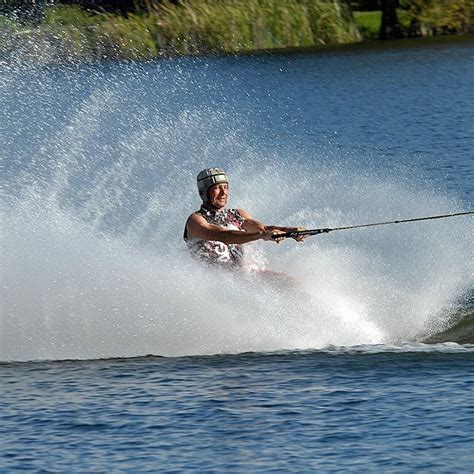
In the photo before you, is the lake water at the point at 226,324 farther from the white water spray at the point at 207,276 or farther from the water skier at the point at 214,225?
the water skier at the point at 214,225

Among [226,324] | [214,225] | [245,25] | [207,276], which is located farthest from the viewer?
[245,25]

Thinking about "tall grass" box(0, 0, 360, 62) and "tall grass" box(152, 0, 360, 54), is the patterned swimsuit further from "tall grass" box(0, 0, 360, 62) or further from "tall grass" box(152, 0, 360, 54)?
"tall grass" box(152, 0, 360, 54)

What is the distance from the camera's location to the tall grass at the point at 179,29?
1390 inches

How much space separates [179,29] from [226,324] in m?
26.7

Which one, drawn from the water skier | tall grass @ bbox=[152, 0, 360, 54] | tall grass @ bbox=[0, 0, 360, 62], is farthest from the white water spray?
tall grass @ bbox=[152, 0, 360, 54]

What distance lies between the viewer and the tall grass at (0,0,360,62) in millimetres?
35312

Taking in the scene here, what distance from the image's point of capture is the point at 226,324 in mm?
12000

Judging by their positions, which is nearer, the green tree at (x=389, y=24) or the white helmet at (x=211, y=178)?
the white helmet at (x=211, y=178)

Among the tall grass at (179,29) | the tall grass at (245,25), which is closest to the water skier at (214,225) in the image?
the tall grass at (179,29)

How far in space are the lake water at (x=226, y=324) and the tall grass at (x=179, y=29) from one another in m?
13.6

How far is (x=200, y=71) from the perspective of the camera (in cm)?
3428

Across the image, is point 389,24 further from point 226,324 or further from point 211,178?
point 226,324

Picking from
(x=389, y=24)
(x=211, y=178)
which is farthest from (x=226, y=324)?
(x=389, y=24)

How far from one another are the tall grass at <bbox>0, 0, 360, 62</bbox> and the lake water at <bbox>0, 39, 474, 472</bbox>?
44.8 feet
